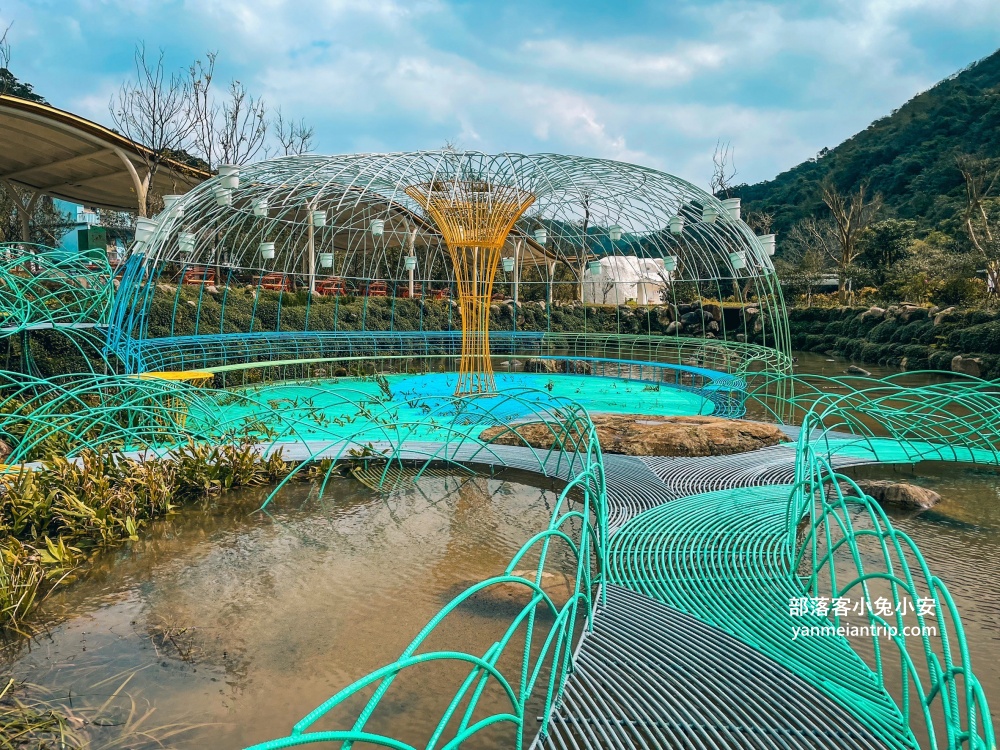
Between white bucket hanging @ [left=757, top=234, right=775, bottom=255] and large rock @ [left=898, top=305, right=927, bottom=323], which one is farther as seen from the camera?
large rock @ [left=898, top=305, right=927, bottom=323]

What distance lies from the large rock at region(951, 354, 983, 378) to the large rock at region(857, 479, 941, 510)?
12.3m

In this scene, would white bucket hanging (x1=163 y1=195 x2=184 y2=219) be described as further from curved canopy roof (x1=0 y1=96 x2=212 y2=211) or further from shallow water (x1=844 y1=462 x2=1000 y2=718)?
shallow water (x1=844 y1=462 x2=1000 y2=718)

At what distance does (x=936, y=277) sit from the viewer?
27.6 metres

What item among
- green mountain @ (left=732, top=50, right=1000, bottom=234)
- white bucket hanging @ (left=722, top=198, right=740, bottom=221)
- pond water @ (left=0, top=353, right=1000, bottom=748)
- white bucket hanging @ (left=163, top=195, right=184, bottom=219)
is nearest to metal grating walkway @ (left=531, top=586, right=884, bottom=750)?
pond water @ (left=0, top=353, right=1000, bottom=748)

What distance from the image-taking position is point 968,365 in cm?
1786

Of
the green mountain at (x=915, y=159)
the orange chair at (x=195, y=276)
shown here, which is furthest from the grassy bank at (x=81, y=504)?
the green mountain at (x=915, y=159)

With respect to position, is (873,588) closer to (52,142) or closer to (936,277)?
(52,142)

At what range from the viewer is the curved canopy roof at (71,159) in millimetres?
17438

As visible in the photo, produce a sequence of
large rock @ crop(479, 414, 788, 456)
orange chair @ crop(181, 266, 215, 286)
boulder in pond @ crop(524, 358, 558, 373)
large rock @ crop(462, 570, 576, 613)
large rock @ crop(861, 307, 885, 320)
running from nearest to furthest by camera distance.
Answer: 1. large rock @ crop(462, 570, 576, 613)
2. large rock @ crop(479, 414, 788, 456)
3. boulder in pond @ crop(524, 358, 558, 373)
4. orange chair @ crop(181, 266, 215, 286)
5. large rock @ crop(861, 307, 885, 320)

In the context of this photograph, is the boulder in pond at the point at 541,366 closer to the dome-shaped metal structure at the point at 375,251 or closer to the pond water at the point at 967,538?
the dome-shaped metal structure at the point at 375,251

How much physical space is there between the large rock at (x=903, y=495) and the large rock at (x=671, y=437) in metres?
2.02

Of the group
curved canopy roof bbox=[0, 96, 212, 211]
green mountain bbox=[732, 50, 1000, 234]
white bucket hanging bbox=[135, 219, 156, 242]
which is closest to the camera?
white bucket hanging bbox=[135, 219, 156, 242]

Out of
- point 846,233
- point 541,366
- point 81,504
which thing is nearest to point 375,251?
point 541,366

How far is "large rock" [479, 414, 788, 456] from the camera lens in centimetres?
936
